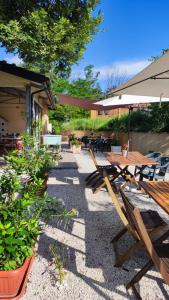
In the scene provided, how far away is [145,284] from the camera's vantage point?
9.18 ft

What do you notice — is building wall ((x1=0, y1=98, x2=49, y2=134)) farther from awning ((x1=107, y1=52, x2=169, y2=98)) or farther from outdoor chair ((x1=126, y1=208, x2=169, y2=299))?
outdoor chair ((x1=126, y1=208, x2=169, y2=299))

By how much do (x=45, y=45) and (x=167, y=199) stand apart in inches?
354

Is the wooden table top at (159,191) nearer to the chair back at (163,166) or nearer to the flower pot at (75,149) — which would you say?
the chair back at (163,166)

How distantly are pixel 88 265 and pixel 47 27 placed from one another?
949 cm

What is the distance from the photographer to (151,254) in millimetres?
2248

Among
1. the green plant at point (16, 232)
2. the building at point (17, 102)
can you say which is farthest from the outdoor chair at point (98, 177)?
the green plant at point (16, 232)

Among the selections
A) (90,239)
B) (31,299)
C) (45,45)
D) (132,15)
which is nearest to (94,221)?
(90,239)

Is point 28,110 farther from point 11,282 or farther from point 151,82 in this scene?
point 11,282

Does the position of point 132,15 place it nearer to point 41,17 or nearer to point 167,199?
point 41,17

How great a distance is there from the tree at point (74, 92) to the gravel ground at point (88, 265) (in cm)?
1829

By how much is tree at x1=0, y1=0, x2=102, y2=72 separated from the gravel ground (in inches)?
294

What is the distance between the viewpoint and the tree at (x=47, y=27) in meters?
9.88

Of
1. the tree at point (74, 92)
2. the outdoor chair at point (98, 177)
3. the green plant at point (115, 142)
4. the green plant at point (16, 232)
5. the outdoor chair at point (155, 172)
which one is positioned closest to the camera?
the green plant at point (16, 232)

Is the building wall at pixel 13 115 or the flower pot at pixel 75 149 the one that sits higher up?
the building wall at pixel 13 115
